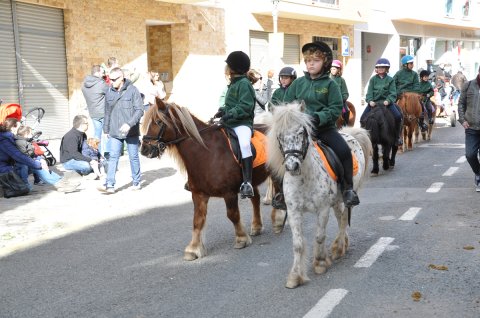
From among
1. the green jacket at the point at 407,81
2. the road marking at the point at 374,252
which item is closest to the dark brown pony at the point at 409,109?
the green jacket at the point at 407,81

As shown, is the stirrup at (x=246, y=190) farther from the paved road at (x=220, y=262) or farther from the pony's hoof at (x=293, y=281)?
the pony's hoof at (x=293, y=281)

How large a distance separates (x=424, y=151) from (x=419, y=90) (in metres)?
A: 1.84

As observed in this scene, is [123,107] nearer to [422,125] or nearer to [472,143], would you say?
[472,143]

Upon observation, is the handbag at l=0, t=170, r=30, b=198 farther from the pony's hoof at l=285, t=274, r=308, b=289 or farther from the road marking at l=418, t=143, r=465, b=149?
the road marking at l=418, t=143, r=465, b=149

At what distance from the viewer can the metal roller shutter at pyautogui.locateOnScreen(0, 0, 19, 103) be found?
15570 mm

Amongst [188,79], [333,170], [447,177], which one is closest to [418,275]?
[333,170]

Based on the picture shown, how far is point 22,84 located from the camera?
1619 cm

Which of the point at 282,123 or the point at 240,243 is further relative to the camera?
the point at 240,243

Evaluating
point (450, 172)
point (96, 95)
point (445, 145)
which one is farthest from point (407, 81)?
point (96, 95)

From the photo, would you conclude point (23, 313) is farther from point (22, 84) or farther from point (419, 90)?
point (419, 90)

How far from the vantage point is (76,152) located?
11914 mm

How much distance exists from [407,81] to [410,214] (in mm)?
8535

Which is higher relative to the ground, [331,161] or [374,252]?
[331,161]

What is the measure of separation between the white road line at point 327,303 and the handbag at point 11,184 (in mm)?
7098
